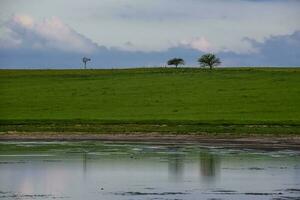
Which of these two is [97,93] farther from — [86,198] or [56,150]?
[86,198]

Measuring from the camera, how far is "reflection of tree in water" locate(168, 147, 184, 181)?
29192 mm

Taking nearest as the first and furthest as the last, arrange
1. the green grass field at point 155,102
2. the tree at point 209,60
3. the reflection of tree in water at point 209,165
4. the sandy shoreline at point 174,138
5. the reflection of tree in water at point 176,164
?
the reflection of tree in water at point 176,164
the reflection of tree in water at point 209,165
the sandy shoreline at point 174,138
the green grass field at point 155,102
the tree at point 209,60

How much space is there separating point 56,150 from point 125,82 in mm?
47961

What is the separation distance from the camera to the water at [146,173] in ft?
79.4

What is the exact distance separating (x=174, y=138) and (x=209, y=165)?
57.6 feet

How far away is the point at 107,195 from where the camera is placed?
23.8 meters

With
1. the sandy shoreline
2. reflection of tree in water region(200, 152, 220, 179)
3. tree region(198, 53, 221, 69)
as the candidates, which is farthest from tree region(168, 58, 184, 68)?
reflection of tree in water region(200, 152, 220, 179)

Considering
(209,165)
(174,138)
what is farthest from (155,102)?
(209,165)

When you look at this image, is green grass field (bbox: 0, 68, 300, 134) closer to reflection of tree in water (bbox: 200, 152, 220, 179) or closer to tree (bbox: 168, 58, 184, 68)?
reflection of tree in water (bbox: 200, 152, 220, 179)

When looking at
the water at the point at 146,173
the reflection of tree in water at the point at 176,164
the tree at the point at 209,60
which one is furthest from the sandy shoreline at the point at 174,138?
the tree at the point at 209,60

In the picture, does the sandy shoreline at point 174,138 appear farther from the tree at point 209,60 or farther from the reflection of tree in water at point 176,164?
the tree at point 209,60

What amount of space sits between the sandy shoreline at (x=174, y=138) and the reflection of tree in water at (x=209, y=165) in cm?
814

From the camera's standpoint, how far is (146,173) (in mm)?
29766

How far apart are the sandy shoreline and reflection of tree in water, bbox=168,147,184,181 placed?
6.98 metres
